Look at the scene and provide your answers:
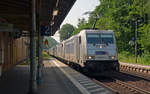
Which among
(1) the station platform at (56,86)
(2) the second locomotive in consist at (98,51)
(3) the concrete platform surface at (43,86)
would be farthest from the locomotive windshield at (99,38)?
(3) the concrete platform surface at (43,86)

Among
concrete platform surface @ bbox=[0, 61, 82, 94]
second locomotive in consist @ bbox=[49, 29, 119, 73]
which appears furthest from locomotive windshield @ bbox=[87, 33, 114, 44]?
concrete platform surface @ bbox=[0, 61, 82, 94]

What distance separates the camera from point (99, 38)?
584 inches

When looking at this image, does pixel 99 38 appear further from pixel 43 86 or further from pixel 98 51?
pixel 43 86

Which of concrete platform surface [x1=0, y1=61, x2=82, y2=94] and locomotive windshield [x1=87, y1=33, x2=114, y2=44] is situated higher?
locomotive windshield [x1=87, y1=33, x2=114, y2=44]

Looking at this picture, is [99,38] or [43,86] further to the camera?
[99,38]

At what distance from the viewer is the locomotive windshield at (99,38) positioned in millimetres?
14664

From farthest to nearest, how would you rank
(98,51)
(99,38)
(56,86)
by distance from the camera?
(99,38), (98,51), (56,86)

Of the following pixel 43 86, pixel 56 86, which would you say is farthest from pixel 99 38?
pixel 43 86

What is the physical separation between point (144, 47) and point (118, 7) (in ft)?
46.4

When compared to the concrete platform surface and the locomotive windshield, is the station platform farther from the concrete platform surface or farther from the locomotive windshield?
the locomotive windshield

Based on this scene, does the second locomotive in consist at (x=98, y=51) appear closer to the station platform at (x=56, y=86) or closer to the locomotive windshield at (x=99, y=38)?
the locomotive windshield at (x=99, y=38)

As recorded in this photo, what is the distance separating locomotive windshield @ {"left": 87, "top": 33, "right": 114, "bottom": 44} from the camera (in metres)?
14.7

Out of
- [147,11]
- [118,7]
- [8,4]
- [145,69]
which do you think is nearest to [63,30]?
[118,7]

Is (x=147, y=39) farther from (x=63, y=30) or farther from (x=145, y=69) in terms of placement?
(x=63, y=30)
